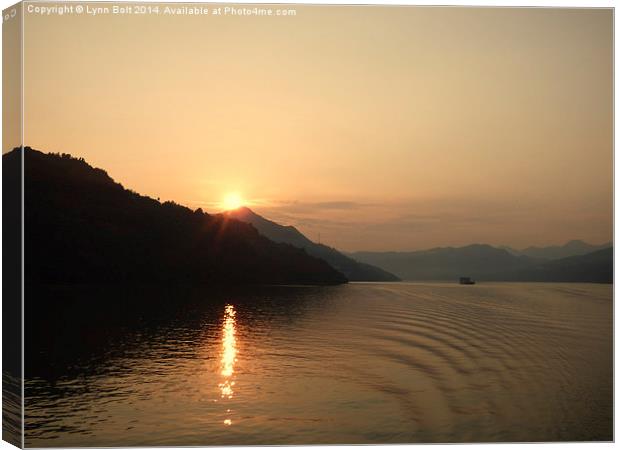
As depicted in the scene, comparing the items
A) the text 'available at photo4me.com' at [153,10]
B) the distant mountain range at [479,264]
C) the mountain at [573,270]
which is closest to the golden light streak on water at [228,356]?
the distant mountain range at [479,264]

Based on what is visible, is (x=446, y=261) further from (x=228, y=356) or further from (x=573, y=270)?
(x=228, y=356)

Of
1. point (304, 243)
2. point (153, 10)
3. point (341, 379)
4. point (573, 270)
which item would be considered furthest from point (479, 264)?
point (153, 10)

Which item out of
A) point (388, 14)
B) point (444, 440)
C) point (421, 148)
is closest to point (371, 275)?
point (421, 148)

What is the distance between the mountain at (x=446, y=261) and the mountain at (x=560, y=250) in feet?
1.21

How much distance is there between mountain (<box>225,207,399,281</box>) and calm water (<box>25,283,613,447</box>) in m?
2.45

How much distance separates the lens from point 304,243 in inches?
792

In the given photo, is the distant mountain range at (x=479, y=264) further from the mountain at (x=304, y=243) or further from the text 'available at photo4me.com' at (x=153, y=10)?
the text 'available at photo4me.com' at (x=153, y=10)

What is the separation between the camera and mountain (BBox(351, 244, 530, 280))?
61.7ft

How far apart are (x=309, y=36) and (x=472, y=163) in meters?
6.12

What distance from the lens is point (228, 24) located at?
14781mm

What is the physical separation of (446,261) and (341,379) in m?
5.41

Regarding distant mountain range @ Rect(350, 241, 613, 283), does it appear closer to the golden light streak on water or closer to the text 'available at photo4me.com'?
the golden light streak on water

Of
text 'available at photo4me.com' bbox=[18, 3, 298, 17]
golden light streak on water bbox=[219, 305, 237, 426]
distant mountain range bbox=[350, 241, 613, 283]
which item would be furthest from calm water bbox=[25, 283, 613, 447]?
text 'available at photo4me.com' bbox=[18, 3, 298, 17]

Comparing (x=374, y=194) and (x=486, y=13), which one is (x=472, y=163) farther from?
(x=486, y=13)
